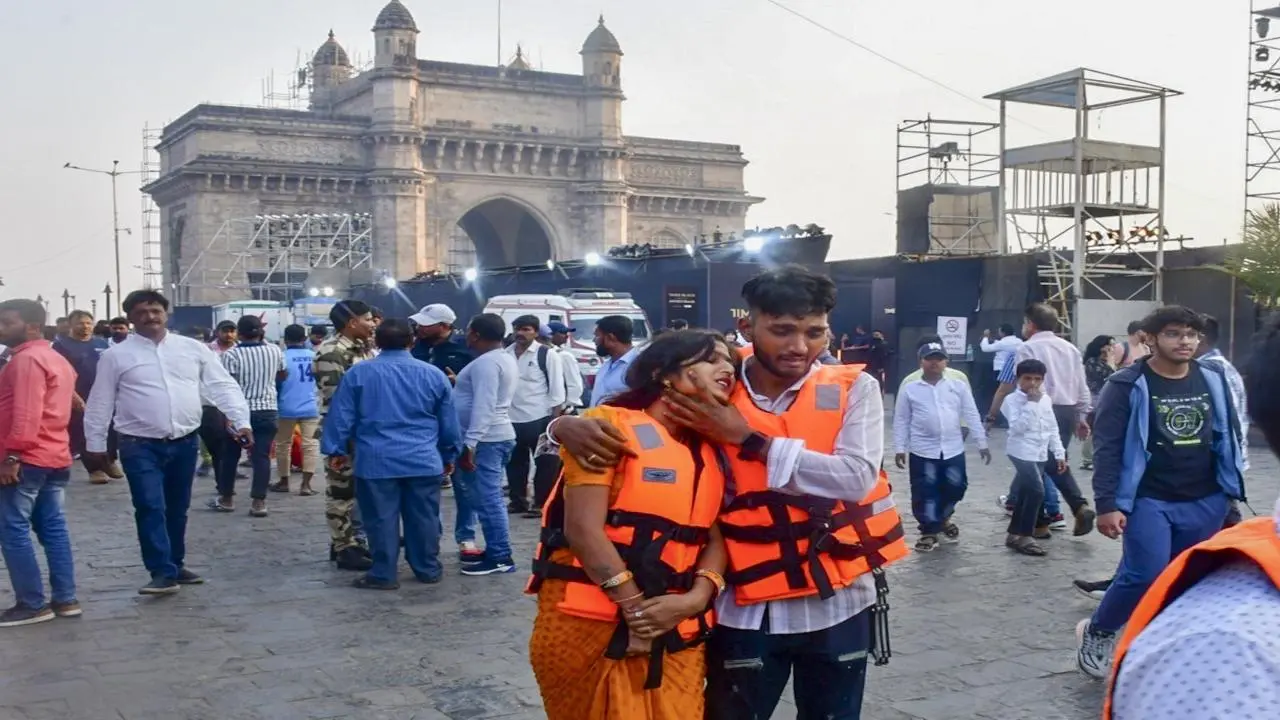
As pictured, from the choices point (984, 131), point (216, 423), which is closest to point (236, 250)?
point (984, 131)

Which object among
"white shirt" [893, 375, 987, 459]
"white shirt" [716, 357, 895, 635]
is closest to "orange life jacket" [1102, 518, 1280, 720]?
"white shirt" [716, 357, 895, 635]

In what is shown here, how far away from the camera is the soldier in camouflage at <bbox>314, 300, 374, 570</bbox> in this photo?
7.68 meters

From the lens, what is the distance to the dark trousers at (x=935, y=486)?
8.29 metres

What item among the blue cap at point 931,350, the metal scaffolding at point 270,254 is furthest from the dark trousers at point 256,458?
the metal scaffolding at point 270,254

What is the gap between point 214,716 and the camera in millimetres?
4754

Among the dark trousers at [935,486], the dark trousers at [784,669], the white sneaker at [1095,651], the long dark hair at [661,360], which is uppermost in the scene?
the long dark hair at [661,360]

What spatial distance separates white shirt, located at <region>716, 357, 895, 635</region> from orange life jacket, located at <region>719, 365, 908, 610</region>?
0.10ft

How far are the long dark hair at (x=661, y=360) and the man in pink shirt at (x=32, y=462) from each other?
4219 mm

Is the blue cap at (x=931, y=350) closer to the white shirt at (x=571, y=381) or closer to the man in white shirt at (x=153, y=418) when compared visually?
the white shirt at (x=571, y=381)

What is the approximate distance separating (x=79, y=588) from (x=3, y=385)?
158 centimetres

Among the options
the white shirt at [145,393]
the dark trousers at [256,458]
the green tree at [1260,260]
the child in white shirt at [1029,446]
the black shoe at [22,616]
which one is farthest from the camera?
the green tree at [1260,260]

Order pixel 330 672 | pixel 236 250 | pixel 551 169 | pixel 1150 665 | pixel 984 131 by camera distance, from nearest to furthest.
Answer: pixel 1150 665 → pixel 330 672 → pixel 984 131 → pixel 236 250 → pixel 551 169

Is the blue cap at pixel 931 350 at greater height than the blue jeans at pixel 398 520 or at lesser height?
greater

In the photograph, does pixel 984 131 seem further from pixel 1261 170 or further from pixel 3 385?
pixel 3 385
